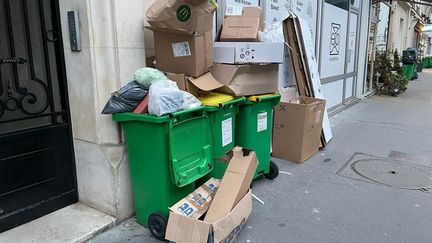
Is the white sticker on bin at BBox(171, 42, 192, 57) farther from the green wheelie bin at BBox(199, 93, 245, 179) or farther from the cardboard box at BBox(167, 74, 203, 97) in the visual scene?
the green wheelie bin at BBox(199, 93, 245, 179)

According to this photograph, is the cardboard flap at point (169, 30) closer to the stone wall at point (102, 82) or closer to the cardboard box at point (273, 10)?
the stone wall at point (102, 82)

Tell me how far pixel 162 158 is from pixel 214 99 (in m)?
0.73

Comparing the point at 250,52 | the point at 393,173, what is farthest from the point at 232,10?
the point at 393,173

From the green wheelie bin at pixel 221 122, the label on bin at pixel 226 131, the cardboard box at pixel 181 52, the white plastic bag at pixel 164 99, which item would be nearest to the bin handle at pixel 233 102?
the green wheelie bin at pixel 221 122

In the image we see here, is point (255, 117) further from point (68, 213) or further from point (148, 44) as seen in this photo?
point (68, 213)

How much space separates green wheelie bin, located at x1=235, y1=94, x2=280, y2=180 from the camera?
3123 mm

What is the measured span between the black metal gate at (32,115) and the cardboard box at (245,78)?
4.24 feet

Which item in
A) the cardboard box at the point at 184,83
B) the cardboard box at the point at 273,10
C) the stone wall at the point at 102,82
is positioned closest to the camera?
the stone wall at the point at 102,82

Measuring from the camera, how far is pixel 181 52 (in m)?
2.73

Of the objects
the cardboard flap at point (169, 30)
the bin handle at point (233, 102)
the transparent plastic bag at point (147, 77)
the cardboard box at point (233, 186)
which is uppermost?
the cardboard flap at point (169, 30)

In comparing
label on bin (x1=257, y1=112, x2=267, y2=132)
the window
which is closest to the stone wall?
label on bin (x1=257, y1=112, x2=267, y2=132)

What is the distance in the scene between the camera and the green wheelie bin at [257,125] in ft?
10.2

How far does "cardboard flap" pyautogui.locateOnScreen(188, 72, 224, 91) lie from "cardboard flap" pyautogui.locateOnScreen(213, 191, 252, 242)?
2.91ft

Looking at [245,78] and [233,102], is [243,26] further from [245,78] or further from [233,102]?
[233,102]
